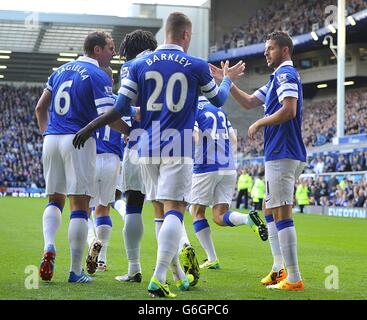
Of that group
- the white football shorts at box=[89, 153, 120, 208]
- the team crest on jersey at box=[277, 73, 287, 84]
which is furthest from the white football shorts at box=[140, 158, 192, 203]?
the white football shorts at box=[89, 153, 120, 208]

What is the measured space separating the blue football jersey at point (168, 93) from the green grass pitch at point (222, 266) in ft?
4.16

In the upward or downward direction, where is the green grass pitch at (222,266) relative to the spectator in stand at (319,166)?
downward

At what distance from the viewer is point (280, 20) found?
5322 centimetres

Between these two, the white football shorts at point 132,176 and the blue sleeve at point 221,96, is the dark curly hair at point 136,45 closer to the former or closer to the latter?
the white football shorts at point 132,176

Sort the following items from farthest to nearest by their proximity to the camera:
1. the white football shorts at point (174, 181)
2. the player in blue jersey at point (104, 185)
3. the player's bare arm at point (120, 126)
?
1. the player in blue jersey at point (104, 185)
2. the player's bare arm at point (120, 126)
3. the white football shorts at point (174, 181)

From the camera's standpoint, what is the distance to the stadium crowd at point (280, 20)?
158 feet

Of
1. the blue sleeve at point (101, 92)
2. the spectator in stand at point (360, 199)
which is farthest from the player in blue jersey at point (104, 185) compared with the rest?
the spectator in stand at point (360, 199)

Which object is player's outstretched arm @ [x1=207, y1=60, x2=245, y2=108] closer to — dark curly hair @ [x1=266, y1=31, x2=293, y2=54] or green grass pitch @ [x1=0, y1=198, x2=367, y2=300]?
dark curly hair @ [x1=266, y1=31, x2=293, y2=54]

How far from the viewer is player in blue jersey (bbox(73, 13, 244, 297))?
19.2 ft

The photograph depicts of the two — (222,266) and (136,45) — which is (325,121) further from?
(136,45)

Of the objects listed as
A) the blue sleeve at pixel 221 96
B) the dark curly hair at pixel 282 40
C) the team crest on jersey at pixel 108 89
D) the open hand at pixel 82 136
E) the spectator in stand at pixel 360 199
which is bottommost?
the spectator in stand at pixel 360 199

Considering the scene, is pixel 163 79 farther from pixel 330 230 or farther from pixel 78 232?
pixel 330 230

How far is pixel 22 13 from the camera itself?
1735 inches
